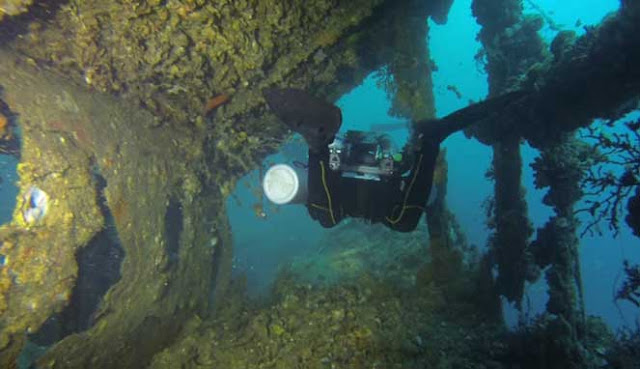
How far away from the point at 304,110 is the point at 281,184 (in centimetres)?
188

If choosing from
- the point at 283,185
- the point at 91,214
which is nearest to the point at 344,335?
the point at 283,185

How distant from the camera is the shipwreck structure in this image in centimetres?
501

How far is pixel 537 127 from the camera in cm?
592

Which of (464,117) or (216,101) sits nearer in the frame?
(464,117)

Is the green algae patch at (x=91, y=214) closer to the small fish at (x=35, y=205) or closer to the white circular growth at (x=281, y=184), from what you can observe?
the small fish at (x=35, y=205)

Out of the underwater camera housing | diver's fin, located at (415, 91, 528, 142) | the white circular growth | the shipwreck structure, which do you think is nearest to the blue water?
the shipwreck structure

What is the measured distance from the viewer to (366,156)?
5.02 metres

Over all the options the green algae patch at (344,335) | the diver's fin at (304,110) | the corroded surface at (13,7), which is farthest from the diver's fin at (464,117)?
the corroded surface at (13,7)

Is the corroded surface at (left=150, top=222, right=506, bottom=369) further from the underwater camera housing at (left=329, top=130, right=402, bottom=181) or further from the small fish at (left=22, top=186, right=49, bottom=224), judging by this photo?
the small fish at (left=22, top=186, right=49, bottom=224)

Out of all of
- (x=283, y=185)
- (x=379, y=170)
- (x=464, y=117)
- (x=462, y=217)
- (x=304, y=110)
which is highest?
(x=464, y=117)

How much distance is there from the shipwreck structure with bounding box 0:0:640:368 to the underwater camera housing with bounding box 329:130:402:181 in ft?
6.12

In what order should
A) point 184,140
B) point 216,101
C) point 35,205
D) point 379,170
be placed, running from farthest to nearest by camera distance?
point 184,140
point 216,101
point 35,205
point 379,170

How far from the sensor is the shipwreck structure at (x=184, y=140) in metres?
5.01

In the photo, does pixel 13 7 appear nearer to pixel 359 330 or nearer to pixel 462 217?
pixel 359 330
